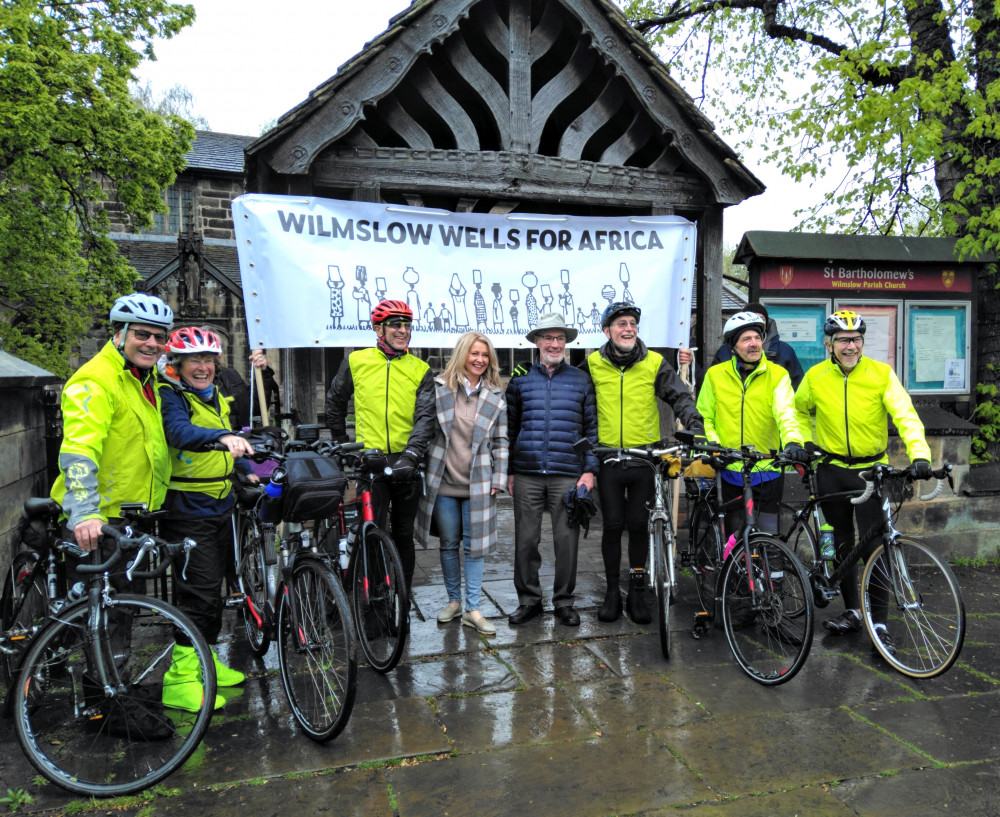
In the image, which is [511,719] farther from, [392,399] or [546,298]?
[546,298]

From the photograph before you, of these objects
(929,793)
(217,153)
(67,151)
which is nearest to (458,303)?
(929,793)

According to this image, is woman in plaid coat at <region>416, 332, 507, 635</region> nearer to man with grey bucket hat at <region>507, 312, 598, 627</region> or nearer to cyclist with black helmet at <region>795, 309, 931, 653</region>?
man with grey bucket hat at <region>507, 312, 598, 627</region>

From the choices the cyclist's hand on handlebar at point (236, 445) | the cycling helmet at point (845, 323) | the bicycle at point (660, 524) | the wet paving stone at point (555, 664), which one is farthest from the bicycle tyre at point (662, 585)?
the cyclist's hand on handlebar at point (236, 445)

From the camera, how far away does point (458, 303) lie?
19.6 ft

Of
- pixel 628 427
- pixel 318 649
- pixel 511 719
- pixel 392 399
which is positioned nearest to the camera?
pixel 318 649

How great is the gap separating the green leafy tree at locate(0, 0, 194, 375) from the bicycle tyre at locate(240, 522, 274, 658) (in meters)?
9.66

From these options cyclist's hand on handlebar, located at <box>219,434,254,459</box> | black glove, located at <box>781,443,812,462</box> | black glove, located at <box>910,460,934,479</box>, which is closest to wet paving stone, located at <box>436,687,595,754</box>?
cyclist's hand on handlebar, located at <box>219,434,254,459</box>

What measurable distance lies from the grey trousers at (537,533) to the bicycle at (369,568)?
1.05 meters

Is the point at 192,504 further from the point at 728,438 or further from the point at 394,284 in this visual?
the point at 728,438

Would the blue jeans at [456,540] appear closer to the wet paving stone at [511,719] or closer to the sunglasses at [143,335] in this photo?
the wet paving stone at [511,719]

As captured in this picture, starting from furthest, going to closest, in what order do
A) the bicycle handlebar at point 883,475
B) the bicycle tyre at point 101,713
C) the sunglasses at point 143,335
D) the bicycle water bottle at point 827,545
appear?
1. the bicycle water bottle at point 827,545
2. the bicycle handlebar at point 883,475
3. the sunglasses at point 143,335
4. the bicycle tyre at point 101,713

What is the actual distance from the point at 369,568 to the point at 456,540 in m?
0.77

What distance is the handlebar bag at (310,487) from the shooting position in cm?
360

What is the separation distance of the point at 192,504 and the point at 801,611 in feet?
10.6
